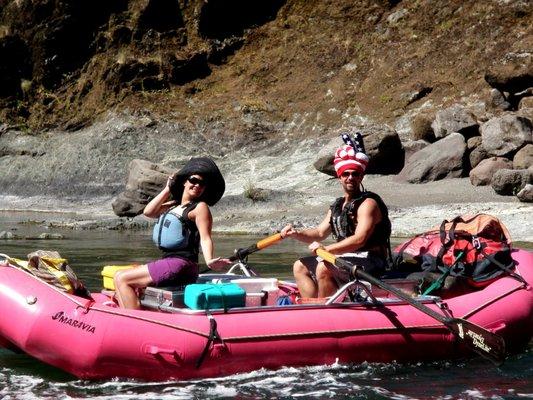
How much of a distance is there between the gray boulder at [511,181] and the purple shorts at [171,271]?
36.8 ft

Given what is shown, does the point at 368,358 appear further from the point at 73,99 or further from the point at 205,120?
the point at 73,99

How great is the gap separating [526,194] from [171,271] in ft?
34.8

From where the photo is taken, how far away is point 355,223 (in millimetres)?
7410

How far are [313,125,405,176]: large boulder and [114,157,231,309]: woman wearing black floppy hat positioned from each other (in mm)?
13854

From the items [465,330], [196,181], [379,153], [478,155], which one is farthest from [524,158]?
[196,181]

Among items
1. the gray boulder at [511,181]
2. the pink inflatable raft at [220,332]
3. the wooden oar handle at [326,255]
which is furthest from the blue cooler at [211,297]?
the gray boulder at [511,181]

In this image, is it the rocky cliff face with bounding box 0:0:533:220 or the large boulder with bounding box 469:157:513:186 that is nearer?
the large boulder with bounding box 469:157:513:186

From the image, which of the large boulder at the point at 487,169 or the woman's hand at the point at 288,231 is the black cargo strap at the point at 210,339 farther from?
the large boulder at the point at 487,169

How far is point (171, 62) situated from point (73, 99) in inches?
131

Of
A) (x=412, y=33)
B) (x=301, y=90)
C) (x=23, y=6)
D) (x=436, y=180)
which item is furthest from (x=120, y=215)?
(x=23, y=6)

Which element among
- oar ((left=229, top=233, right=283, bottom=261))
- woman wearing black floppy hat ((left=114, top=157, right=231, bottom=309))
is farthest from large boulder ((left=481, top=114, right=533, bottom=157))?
woman wearing black floppy hat ((left=114, top=157, right=231, bottom=309))

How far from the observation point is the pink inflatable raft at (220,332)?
20.9 feet

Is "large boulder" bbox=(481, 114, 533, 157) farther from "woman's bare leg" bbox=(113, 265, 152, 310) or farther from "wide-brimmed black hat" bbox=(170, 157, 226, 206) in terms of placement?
"woman's bare leg" bbox=(113, 265, 152, 310)

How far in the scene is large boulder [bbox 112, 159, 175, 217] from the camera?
2031 cm
